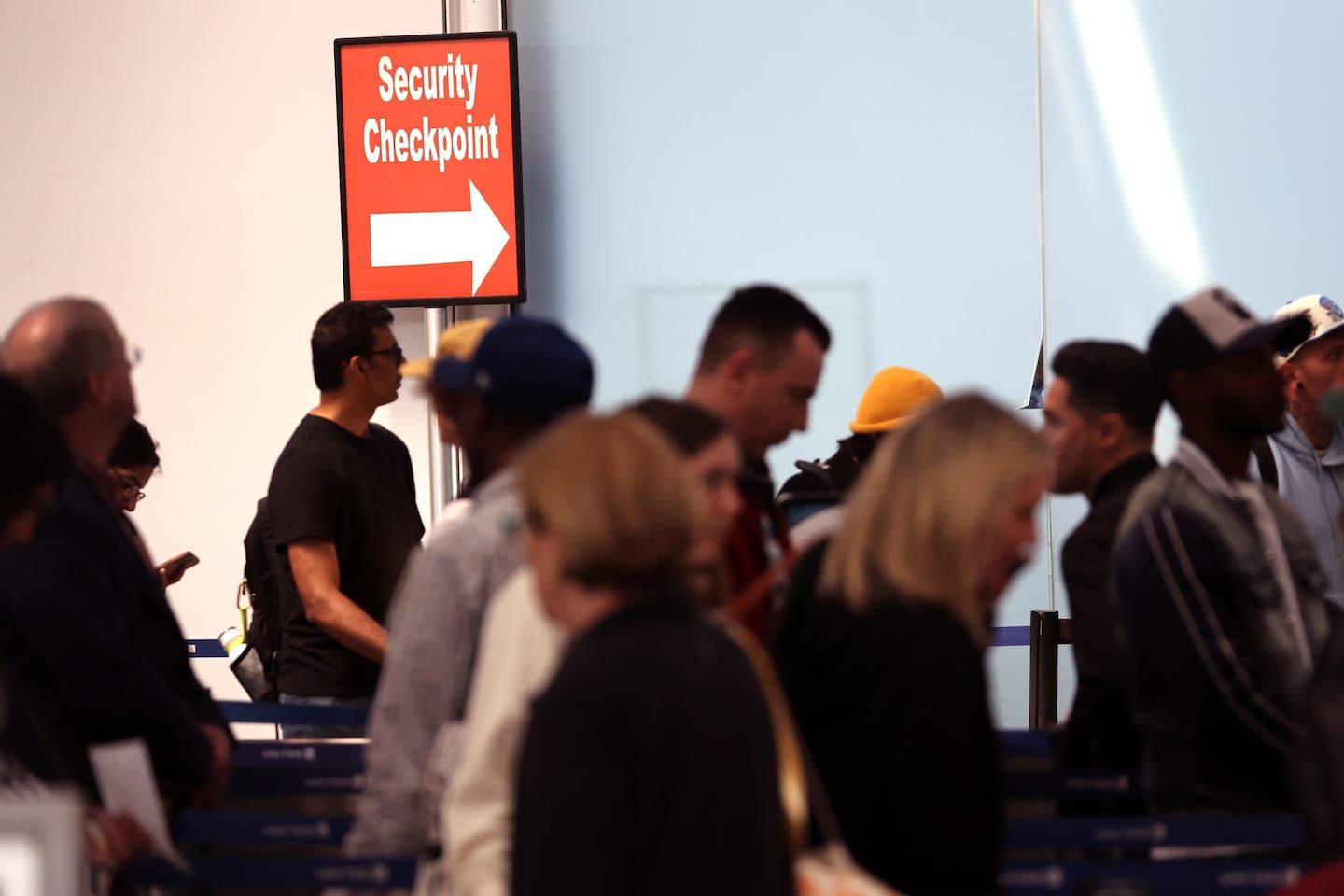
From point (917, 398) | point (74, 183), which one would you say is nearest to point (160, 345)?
point (74, 183)

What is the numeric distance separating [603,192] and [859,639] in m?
4.95

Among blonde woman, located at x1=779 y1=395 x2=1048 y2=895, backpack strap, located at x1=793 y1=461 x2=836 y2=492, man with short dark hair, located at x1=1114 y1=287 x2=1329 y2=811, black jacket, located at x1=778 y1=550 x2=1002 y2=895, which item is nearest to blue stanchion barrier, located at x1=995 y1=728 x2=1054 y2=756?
man with short dark hair, located at x1=1114 y1=287 x2=1329 y2=811

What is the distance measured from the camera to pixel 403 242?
21.4 ft

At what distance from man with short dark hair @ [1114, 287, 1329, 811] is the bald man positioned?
1.55 metres

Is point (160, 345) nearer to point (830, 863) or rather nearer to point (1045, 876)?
point (1045, 876)

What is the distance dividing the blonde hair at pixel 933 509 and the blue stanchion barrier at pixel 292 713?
6.48 ft

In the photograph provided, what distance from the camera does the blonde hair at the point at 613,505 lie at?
1728 mm

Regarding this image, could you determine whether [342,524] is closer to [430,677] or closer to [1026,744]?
[1026,744]

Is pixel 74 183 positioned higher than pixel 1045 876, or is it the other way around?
pixel 74 183

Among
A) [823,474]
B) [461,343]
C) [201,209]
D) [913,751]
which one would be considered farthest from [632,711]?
[201,209]

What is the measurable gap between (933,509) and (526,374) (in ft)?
2.15

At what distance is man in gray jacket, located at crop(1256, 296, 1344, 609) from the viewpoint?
14.6 ft

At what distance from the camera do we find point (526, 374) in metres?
2.46

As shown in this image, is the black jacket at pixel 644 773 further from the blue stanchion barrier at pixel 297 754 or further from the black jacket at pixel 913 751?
the blue stanchion barrier at pixel 297 754
